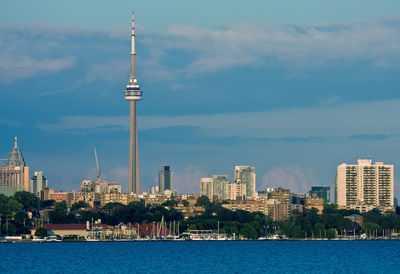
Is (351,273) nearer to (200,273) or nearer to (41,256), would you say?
(200,273)

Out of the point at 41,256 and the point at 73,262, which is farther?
the point at 41,256

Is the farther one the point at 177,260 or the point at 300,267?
the point at 177,260

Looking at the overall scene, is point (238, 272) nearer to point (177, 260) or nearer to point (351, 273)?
point (351, 273)

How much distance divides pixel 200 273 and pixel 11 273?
21385 mm

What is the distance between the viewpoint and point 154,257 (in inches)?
6447

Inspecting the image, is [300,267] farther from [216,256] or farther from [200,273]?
[216,256]

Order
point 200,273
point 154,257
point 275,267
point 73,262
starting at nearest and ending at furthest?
point 200,273 → point 275,267 → point 73,262 → point 154,257

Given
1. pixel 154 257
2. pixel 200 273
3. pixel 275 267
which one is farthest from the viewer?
pixel 154 257

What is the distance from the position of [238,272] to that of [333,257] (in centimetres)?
4526

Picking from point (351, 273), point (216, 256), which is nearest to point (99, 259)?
point (216, 256)

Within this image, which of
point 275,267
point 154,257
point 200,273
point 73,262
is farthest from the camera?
point 154,257

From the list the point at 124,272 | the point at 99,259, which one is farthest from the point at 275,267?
the point at 99,259

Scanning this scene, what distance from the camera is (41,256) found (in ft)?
552

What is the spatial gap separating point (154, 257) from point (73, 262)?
18498 millimetres
